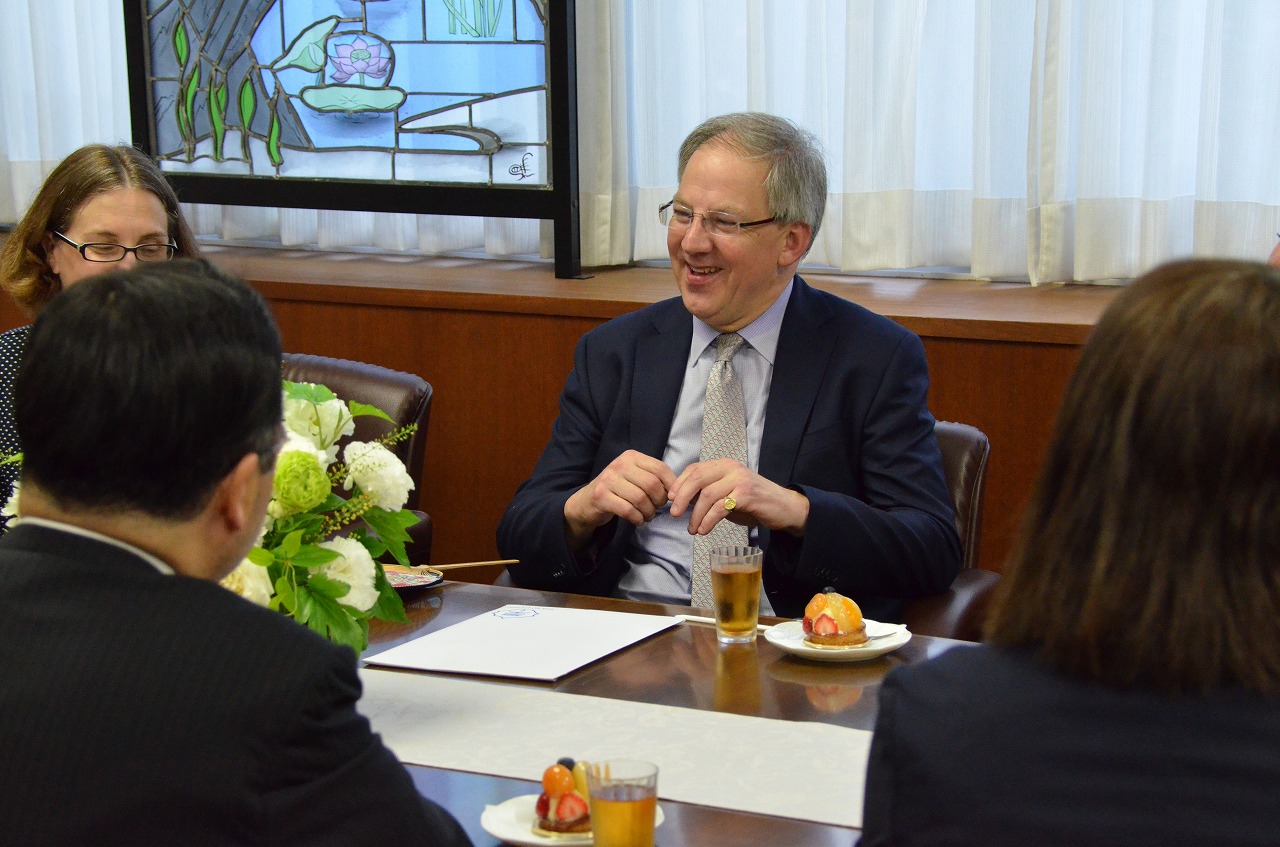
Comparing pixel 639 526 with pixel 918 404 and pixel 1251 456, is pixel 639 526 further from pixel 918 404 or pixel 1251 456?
pixel 1251 456

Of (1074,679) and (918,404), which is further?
(918,404)

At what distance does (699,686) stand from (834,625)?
21cm

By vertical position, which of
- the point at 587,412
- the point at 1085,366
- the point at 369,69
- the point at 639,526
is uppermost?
the point at 369,69

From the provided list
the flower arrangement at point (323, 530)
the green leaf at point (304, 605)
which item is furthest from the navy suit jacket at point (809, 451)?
the green leaf at point (304, 605)

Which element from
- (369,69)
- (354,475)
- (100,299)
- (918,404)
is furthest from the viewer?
(369,69)

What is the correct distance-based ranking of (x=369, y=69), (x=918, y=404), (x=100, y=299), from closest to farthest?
(x=100, y=299)
(x=918, y=404)
(x=369, y=69)

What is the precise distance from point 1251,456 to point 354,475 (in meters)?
0.98

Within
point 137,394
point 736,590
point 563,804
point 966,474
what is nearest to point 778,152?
point 966,474

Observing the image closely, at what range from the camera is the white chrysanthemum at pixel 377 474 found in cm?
160

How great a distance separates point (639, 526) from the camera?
2514mm

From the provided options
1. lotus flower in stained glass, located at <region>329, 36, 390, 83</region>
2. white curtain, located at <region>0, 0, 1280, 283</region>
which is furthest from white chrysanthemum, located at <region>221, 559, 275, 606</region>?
lotus flower in stained glass, located at <region>329, 36, 390, 83</region>

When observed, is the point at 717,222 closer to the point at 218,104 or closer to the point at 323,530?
the point at 323,530

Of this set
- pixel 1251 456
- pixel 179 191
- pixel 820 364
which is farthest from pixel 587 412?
pixel 179 191

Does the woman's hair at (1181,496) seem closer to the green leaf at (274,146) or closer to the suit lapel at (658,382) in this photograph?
the suit lapel at (658,382)
